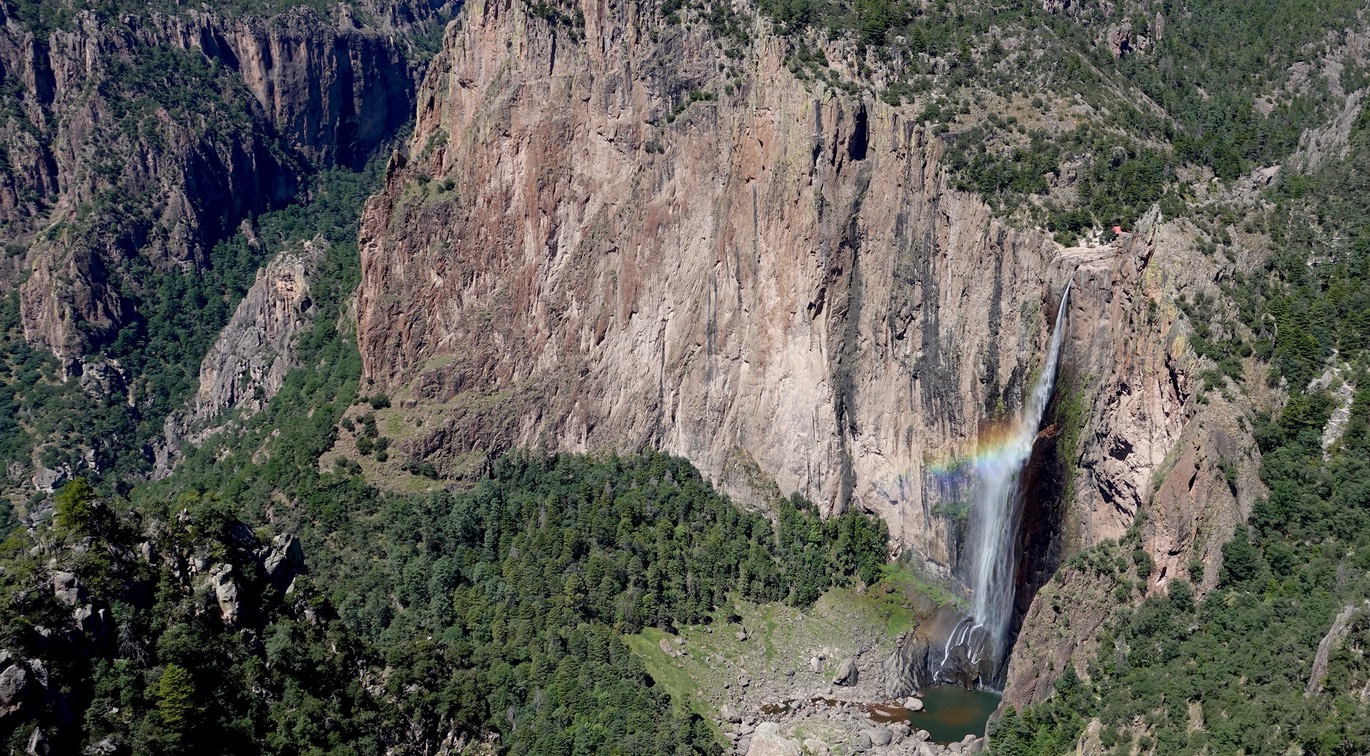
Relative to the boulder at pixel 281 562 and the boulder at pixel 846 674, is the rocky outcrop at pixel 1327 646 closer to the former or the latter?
the boulder at pixel 846 674

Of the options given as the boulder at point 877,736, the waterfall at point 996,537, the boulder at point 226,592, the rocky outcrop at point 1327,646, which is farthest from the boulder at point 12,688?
the waterfall at point 996,537

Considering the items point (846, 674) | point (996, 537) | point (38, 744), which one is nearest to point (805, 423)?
point (996, 537)

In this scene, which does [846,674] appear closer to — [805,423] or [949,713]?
[949,713]

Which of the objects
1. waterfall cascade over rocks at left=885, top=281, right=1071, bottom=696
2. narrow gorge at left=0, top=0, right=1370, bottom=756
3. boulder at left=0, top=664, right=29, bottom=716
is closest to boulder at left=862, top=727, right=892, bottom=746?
narrow gorge at left=0, top=0, right=1370, bottom=756

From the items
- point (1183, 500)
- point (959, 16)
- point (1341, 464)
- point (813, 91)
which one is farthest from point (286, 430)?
point (1341, 464)

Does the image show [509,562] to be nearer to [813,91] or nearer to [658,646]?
[658,646]

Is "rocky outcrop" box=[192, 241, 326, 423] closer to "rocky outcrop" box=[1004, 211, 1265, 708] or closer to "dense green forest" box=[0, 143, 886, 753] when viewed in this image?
"dense green forest" box=[0, 143, 886, 753]
